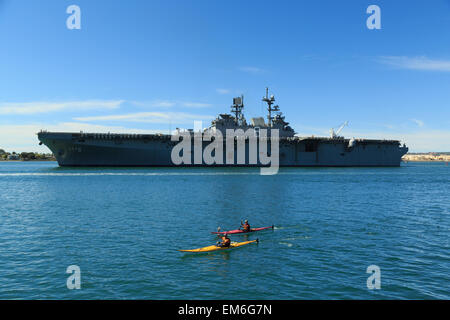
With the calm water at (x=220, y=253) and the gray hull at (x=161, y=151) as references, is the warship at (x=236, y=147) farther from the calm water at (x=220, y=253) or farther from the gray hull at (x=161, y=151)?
the calm water at (x=220, y=253)

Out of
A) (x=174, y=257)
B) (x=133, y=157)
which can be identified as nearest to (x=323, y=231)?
(x=174, y=257)

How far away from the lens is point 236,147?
7181 centimetres

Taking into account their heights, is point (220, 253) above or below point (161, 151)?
below

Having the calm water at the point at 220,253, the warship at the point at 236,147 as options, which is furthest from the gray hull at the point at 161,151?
the calm water at the point at 220,253

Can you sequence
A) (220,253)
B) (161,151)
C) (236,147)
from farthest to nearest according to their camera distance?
(236,147), (161,151), (220,253)

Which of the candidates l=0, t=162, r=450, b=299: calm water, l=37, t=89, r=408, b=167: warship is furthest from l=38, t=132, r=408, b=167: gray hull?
l=0, t=162, r=450, b=299: calm water

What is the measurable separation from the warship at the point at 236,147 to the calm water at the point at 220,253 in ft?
107

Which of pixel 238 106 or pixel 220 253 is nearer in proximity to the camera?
pixel 220 253

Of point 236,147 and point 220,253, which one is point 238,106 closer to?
point 236,147

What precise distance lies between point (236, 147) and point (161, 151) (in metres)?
17.6

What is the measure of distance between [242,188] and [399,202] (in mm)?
17832

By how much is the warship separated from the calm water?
107ft

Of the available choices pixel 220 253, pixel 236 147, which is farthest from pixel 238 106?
Answer: pixel 220 253
